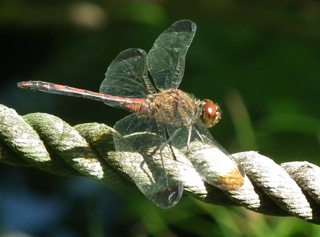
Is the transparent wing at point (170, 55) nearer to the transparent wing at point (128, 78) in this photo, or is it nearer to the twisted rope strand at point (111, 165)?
the transparent wing at point (128, 78)

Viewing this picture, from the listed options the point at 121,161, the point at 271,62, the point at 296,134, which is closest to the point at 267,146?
the point at 296,134

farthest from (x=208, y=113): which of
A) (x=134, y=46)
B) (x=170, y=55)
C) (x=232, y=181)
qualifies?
(x=134, y=46)

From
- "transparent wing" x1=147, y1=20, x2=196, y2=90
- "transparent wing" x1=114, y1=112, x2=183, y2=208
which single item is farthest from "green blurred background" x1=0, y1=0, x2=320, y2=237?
"transparent wing" x1=114, y1=112, x2=183, y2=208

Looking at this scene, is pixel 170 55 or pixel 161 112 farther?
pixel 170 55

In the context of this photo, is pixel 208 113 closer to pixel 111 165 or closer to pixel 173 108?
pixel 173 108

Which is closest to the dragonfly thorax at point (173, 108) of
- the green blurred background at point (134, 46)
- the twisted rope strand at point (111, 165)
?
the twisted rope strand at point (111, 165)

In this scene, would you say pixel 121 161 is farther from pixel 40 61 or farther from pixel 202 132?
pixel 40 61

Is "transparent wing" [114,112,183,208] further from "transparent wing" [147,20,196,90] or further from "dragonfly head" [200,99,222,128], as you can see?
"transparent wing" [147,20,196,90]
